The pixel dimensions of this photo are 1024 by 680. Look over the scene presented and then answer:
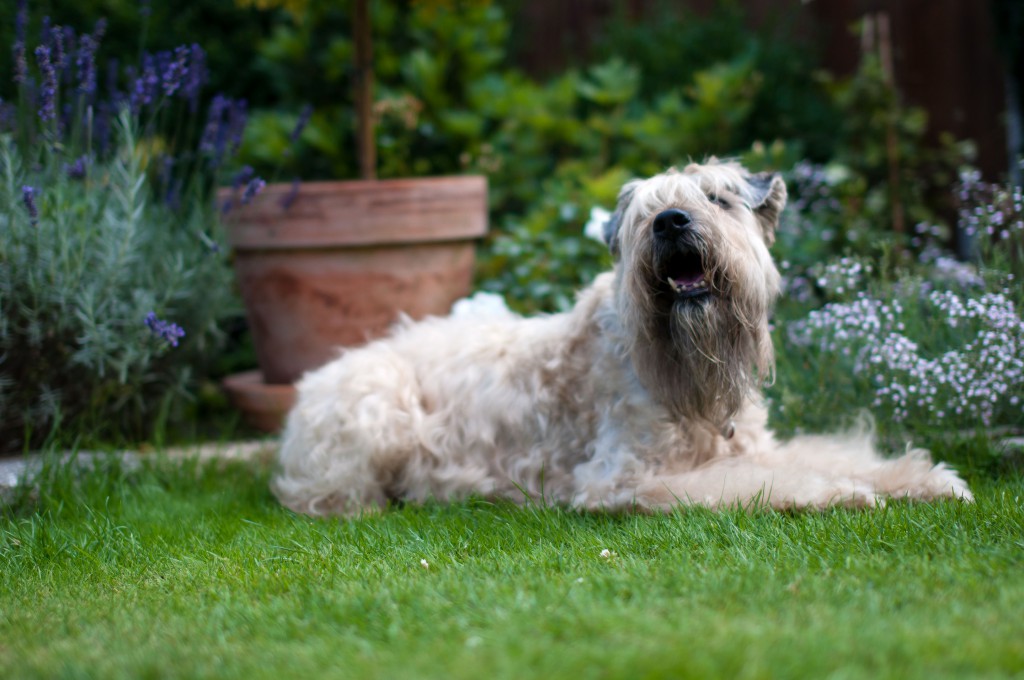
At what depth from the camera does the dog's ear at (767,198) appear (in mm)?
3654

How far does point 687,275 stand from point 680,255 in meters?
0.09

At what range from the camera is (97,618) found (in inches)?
109

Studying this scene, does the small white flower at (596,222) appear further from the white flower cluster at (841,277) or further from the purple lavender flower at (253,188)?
the purple lavender flower at (253,188)

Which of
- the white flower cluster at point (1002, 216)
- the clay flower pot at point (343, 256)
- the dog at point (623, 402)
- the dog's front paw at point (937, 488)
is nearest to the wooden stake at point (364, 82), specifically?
the clay flower pot at point (343, 256)

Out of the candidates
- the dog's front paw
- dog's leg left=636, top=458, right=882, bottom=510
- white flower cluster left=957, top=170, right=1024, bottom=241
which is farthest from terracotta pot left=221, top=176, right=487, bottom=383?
the dog's front paw

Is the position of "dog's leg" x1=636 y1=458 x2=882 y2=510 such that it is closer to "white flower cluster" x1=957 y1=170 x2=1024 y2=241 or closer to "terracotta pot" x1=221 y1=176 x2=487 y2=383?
"white flower cluster" x1=957 y1=170 x2=1024 y2=241

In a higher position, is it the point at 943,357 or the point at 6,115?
the point at 6,115

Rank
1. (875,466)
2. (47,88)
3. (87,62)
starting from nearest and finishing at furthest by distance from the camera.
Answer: (875,466) < (47,88) < (87,62)

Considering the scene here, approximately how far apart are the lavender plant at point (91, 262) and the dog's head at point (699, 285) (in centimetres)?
205

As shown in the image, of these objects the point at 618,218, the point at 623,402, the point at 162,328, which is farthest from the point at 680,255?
the point at 162,328

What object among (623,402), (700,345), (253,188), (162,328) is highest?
(253,188)

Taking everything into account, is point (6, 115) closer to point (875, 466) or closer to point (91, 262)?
point (91, 262)

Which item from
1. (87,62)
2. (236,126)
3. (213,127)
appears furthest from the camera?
(236,126)

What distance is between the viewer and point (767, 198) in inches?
145
